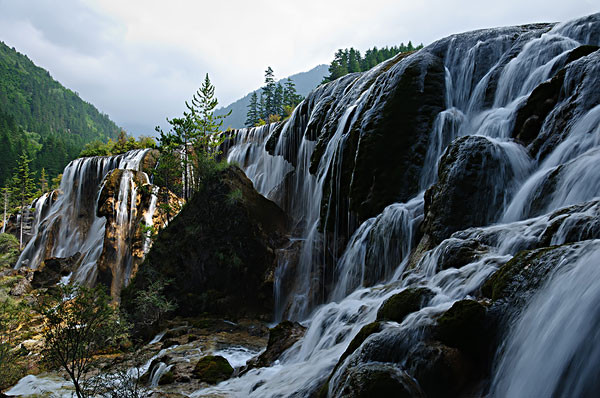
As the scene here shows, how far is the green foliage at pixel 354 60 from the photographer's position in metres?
62.2

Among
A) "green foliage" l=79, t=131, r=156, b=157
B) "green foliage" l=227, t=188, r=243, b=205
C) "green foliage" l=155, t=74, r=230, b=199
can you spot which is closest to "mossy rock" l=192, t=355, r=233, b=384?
"green foliage" l=227, t=188, r=243, b=205

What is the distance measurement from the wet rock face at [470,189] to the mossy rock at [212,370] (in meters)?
5.71

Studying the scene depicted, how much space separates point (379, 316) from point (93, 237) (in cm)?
3346

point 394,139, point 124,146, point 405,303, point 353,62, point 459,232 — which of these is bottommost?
point 405,303

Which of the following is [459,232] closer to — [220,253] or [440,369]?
[440,369]

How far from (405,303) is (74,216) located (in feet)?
123

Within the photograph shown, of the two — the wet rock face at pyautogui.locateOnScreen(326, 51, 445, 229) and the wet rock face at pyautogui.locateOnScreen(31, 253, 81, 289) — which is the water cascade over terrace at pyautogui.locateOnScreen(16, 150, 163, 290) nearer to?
the wet rock face at pyautogui.locateOnScreen(31, 253, 81, 289)

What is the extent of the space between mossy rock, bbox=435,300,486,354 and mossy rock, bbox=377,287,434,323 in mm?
1010

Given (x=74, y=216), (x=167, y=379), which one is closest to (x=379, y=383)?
(x=167, y=379)

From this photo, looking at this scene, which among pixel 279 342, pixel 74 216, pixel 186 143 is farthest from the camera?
pixel 74 216

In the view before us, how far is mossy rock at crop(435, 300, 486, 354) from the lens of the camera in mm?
4223

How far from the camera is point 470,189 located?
8.59 meters

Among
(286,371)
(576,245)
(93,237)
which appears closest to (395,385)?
(576,245)

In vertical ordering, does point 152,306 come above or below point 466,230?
below
